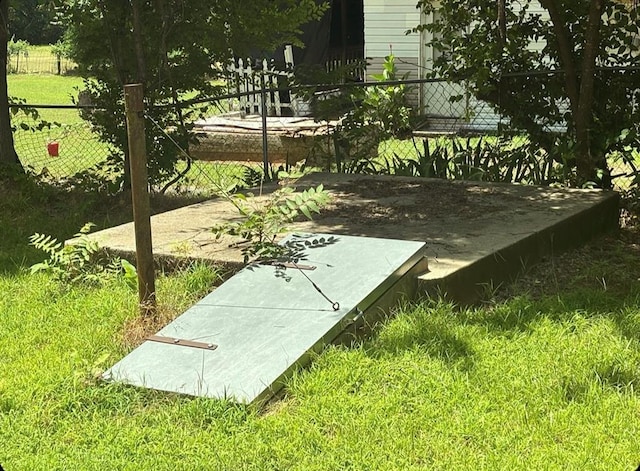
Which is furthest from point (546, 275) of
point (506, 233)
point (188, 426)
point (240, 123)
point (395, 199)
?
point (240, 123)

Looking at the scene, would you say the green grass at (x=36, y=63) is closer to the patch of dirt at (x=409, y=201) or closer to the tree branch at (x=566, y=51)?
the tree branch at (x=566, y=51)

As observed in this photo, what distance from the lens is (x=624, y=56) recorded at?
7719mm

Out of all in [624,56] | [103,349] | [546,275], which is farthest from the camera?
[624,56]

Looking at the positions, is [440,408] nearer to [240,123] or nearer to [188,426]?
[188,426]

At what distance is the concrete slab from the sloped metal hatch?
375 millimetres

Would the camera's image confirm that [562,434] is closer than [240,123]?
Yes

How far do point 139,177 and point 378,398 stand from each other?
5.51ft

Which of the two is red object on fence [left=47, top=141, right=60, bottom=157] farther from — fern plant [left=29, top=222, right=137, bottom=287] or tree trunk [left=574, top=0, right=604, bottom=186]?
tree trunk [left=574, top=0, right=604, bottom=186]

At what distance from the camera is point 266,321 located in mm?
4309

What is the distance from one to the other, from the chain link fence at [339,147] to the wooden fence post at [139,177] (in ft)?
2.08

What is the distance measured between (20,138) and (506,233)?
10817 millimetres

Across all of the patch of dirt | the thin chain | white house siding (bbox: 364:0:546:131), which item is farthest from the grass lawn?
white house siding (bbox: 364:0:546:131)

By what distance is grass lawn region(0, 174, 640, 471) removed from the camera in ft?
11.0

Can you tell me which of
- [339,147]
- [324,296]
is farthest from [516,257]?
[339,147]
